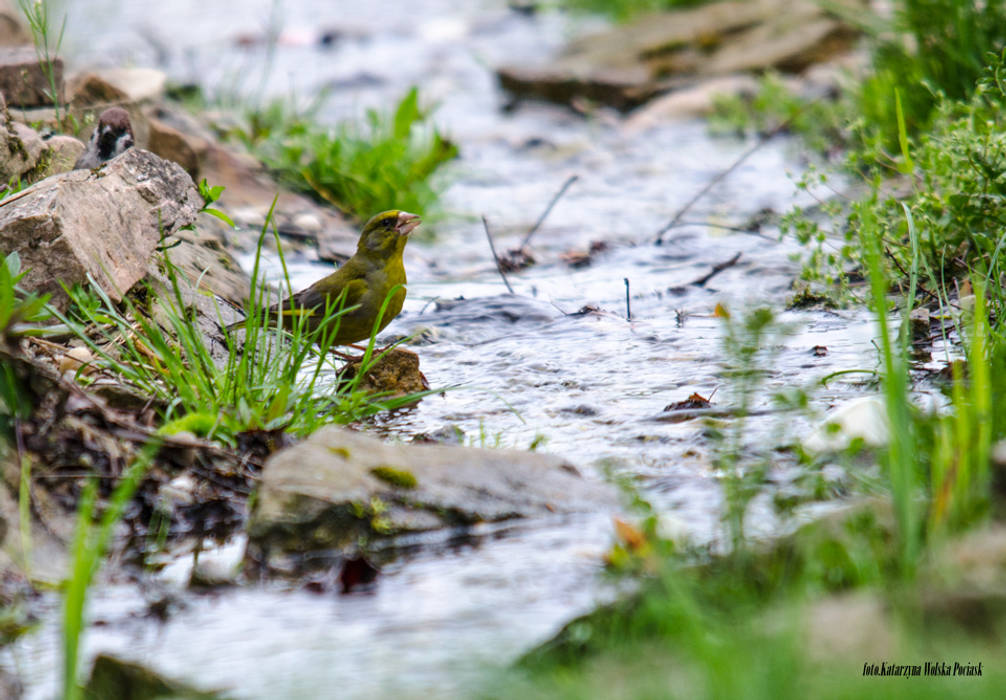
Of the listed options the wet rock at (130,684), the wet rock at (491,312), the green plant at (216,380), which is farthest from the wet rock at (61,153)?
the wet rock at (130,684)

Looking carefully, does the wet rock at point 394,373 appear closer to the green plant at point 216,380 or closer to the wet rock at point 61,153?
the green plant at point 216,380

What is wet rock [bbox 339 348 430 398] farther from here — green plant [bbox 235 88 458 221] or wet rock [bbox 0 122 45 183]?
green plant [bbox 235 88 458 221]

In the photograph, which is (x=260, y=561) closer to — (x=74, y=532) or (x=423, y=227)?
(x=74, y=532)

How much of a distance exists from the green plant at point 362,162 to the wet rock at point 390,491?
13.2ft

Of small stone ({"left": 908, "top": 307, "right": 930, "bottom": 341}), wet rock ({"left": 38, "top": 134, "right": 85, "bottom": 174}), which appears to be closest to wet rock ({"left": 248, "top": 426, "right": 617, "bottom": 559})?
small stone ({"left": 908, "top": 307, "right": 930, "bottom": 341})

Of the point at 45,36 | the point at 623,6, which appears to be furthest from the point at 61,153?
the point at 623,6

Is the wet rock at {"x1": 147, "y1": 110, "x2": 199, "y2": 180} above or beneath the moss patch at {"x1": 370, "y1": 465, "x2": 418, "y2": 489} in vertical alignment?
above

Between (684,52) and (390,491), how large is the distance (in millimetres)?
9033

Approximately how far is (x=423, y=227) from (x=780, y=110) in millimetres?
3638

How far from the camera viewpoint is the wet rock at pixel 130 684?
2.03m

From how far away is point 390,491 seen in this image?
2.68 meters

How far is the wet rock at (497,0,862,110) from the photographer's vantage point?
1025cm

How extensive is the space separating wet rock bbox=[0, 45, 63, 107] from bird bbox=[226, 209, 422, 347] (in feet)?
6.09

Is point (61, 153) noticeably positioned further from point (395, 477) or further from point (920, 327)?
point (920, 327)
